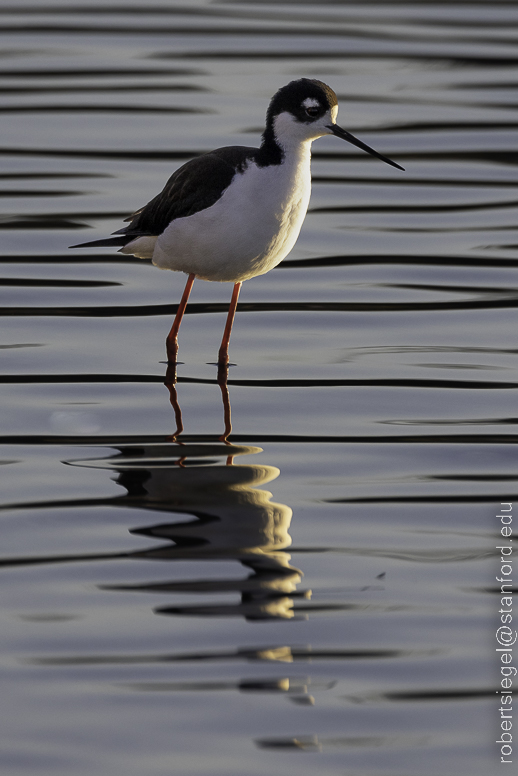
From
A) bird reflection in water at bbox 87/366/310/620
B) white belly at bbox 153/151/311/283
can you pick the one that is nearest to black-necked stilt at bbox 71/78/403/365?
white belly at bbox 153/151/311/283

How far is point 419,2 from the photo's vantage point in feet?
72.2

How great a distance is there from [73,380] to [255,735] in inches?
149

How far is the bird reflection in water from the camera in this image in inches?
197

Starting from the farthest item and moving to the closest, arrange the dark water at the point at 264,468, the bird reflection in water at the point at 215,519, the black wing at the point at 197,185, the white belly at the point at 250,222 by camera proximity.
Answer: the black wing at the point at 197,185 < the white belly at the point at 250,222 < the bird reflection in water at the point at 215,519 < the dark water at the point at 264,468

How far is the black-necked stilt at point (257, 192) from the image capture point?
7418mm

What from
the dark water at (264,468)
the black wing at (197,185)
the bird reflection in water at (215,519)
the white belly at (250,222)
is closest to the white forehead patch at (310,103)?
the white belly at (250,222)

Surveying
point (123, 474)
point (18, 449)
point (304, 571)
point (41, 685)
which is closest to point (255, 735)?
point (41, 685)

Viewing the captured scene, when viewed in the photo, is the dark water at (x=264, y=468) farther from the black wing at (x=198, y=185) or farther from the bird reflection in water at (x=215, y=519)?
the black wing at (x=198, y=185)

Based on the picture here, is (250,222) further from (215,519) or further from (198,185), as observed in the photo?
(215,519)

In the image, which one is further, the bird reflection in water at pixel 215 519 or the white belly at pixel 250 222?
the white belly at pixel 250 222

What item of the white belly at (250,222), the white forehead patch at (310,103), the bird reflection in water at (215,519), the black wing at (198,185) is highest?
the white forehead patch at (310,103)

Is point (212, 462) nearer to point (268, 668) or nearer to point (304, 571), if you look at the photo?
point (304, 571)

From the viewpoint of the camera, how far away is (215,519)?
561cm

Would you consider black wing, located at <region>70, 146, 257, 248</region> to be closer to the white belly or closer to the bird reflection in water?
the white belly
